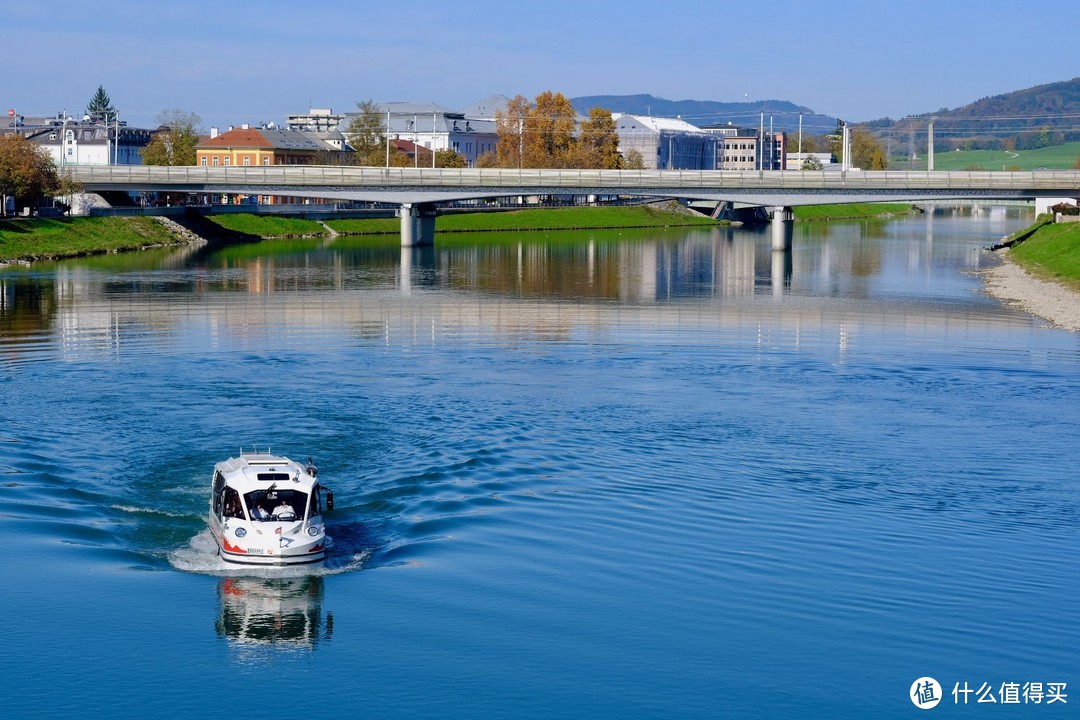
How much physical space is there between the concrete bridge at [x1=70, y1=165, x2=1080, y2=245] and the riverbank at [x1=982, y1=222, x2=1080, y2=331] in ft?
15.8

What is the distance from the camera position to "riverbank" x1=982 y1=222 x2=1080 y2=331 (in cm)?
7050

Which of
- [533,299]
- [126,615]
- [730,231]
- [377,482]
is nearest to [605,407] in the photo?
[377,482]

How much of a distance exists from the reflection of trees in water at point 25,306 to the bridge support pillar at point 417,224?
39261mm

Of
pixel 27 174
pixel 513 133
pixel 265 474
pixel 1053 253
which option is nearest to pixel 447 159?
pixel 513 133

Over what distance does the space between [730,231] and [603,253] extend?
162 ft

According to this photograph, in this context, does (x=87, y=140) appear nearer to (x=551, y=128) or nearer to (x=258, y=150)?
(x=258, y=150)

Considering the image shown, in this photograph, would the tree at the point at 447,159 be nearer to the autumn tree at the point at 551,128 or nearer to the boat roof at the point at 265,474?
the autumn tree at the point at 551,128

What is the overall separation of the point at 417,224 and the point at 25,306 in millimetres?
52857

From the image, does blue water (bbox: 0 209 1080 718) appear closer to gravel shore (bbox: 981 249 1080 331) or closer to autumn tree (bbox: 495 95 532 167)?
gravel shore (bbox: 981 249 1080 331)

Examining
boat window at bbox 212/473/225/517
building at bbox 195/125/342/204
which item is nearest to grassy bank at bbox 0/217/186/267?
building at bbox 195/125/342/204

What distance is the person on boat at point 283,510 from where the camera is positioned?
88.6ft

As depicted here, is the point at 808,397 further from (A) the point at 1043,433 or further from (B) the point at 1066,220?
(B) the point at 1066,220

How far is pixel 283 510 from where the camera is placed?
27031 millimetres

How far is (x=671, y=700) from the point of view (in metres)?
21.1
